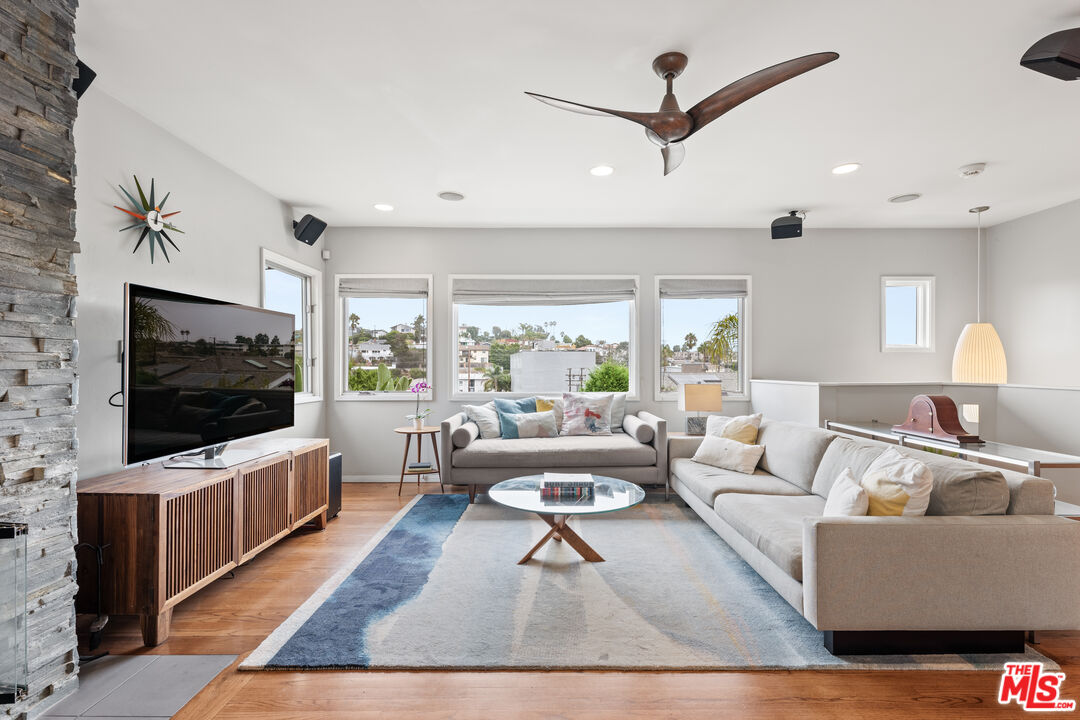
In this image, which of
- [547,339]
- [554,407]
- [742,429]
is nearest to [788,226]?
[742,429]

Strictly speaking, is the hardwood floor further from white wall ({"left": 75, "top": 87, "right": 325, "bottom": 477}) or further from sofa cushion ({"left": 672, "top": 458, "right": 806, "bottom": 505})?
sofa cushion ({"left": 672, "top": 458, "right": 806, "bottom": 505})

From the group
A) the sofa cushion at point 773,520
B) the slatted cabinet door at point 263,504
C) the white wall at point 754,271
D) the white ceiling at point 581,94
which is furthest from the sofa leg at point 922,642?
the white wall at point 754,271

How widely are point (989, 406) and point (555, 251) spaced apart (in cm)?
399

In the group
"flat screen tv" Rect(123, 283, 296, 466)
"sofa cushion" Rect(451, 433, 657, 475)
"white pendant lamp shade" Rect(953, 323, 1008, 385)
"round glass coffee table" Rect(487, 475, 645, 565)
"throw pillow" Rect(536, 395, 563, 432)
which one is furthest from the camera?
"throw pillow" Rect(536, 395, 563, 432)

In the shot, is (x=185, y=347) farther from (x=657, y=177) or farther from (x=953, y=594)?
(x=953, y=594)

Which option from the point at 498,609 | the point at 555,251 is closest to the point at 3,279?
the point at 498,609

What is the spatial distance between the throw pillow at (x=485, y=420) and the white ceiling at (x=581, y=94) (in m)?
1.89

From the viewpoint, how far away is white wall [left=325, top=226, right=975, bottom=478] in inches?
203

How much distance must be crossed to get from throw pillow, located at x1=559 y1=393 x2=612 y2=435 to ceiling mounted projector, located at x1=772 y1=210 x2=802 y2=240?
2200 millimetres

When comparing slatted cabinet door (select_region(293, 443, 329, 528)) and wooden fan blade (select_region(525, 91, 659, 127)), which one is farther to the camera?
slatted cabinet door (select_region(293, 443, 329, 528))

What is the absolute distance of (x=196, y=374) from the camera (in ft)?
8.84

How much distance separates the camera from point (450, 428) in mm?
4277

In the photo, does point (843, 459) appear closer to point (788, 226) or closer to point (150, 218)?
point (788, 226)

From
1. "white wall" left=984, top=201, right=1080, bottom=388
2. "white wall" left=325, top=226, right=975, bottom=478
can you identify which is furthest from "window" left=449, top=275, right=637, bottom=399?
"white wall" left=984, top=201, right=1080, bottom=388
